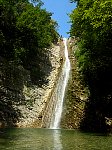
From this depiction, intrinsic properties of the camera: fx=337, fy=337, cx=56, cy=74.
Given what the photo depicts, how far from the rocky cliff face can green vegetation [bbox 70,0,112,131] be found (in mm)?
5378

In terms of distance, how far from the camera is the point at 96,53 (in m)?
28.8

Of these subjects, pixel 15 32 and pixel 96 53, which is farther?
pixel 15 32

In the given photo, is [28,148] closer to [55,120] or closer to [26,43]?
[55,120]

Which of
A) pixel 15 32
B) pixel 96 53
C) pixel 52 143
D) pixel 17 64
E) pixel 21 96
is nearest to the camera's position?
pixel 52 143

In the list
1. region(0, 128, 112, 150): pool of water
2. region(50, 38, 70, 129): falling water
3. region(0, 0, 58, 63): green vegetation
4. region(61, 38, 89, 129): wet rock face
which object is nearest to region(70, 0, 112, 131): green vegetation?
region(61, 38, 89, 129): wet rock face

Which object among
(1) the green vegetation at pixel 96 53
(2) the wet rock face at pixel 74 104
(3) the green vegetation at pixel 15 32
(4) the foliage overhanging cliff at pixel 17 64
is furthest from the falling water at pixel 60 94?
(3) the green vegetation at pixel 15 32

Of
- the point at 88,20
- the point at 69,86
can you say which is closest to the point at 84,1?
the point at 88,20

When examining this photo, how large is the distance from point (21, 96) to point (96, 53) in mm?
9977

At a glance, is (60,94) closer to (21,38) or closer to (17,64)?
(17,64)

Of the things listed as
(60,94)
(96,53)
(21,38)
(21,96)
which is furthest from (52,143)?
(21,38)

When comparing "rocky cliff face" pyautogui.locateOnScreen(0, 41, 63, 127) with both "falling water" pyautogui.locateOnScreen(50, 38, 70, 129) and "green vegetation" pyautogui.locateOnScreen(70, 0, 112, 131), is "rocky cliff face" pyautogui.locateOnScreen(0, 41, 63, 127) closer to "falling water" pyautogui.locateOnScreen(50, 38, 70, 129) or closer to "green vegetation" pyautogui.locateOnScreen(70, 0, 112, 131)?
"falling water" pyautogui.locateOnScreen(50, 38, 70, 129)

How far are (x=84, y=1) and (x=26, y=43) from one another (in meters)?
15.7

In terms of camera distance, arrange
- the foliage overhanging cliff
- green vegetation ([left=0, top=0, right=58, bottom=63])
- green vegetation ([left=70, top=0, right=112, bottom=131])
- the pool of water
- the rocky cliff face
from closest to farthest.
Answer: the pool of water < green vegetation ([left=70, top=0, right=112, bottom=131]) < the rocky cliff face < the foliage overhanging cliff < green vegetation ([left=0, top=0, right=58, bottom=63])

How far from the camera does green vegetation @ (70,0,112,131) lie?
2358cm
